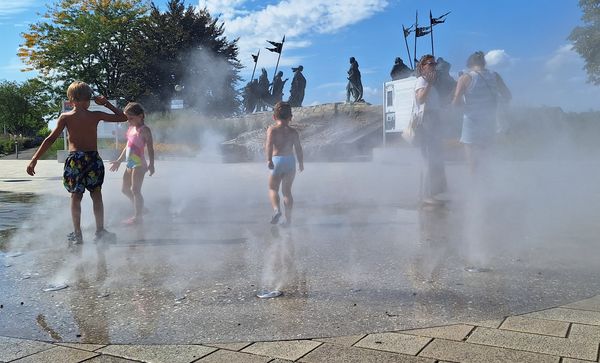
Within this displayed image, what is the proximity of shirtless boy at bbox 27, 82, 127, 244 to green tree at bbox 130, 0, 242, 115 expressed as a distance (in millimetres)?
32206

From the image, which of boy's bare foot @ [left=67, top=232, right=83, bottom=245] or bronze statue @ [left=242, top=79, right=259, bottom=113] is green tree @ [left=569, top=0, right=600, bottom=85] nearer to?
boy's bare foot @ [left=67, top=232, right=83, bottom=245]

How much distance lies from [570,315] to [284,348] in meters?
1.47

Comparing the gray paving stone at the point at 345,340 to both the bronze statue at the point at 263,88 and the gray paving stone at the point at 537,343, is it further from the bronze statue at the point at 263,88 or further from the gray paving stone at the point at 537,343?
the bronze statue at the point at 263,88

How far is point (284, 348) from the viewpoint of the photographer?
2305 millimetres

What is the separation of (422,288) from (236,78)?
4062 centimetres

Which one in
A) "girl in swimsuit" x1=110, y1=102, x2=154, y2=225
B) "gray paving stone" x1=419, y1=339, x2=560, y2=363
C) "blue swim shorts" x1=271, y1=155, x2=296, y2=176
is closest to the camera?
"gray paving stone" x1=419, y1=339, x2=560, y2=363

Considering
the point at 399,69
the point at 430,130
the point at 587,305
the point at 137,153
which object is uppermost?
the point at 399,69

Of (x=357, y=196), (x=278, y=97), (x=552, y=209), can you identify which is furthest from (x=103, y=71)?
(x=552, y=209)

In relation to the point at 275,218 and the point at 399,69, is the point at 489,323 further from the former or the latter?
the point at 399,69

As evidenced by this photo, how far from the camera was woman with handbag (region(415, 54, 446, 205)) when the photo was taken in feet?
21.0

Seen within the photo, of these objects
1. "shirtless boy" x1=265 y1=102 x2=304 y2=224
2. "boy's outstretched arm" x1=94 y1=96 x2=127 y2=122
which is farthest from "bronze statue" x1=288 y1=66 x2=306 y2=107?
"boy's outstretched arm" x1=94 y1=96 x2=127 y2=122

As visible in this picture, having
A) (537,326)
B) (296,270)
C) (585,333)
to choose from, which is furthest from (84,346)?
(585,333)

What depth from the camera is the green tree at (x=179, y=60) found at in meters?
38.4

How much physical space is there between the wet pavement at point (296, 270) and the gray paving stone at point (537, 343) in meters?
0.23
